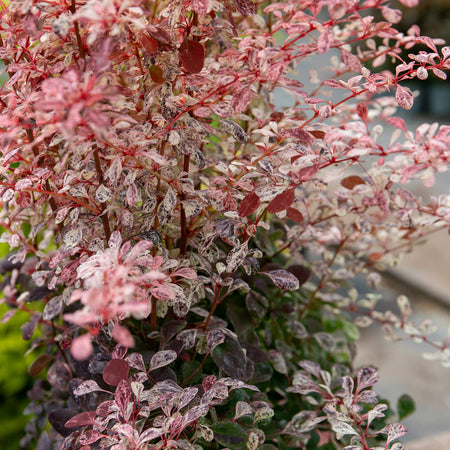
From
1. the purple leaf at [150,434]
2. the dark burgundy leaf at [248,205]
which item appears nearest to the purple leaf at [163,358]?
the purple leaf at [150,434]

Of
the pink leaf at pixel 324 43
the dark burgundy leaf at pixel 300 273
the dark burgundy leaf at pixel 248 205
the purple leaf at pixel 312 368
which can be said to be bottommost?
the purple leaf at pixel 312 368

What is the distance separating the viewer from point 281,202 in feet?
2.09

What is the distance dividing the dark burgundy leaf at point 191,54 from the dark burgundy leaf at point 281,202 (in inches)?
8.0

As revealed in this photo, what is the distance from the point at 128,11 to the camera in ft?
1.86

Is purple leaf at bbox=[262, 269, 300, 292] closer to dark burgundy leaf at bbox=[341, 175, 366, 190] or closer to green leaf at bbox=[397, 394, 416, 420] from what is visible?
dark burgundy leaf at bbox=[341, 175, 366, 190]

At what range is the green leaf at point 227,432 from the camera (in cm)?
70

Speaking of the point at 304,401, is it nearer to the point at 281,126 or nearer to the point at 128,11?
the point at 281,126

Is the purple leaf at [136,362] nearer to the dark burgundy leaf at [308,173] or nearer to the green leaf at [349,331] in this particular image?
the dark burgundy leaf at [308,173]

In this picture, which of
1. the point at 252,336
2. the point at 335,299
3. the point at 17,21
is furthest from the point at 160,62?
the point at 335,299

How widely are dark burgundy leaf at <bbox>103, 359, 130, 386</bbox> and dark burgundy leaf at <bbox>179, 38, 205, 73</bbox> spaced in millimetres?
404

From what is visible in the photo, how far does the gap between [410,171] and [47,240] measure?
0.77m

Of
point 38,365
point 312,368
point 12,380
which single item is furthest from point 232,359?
point 12,380

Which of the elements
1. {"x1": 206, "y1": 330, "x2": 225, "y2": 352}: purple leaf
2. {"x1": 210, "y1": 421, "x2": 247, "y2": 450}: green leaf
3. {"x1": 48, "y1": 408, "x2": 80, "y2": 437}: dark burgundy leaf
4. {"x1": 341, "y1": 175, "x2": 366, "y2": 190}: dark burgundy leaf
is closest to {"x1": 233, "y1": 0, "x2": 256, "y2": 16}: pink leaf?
{"x1": 341, "y1": 175, "x2": 366, "y2": 190}: dark burgundy leaf

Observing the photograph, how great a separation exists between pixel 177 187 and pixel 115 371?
0.88ft
